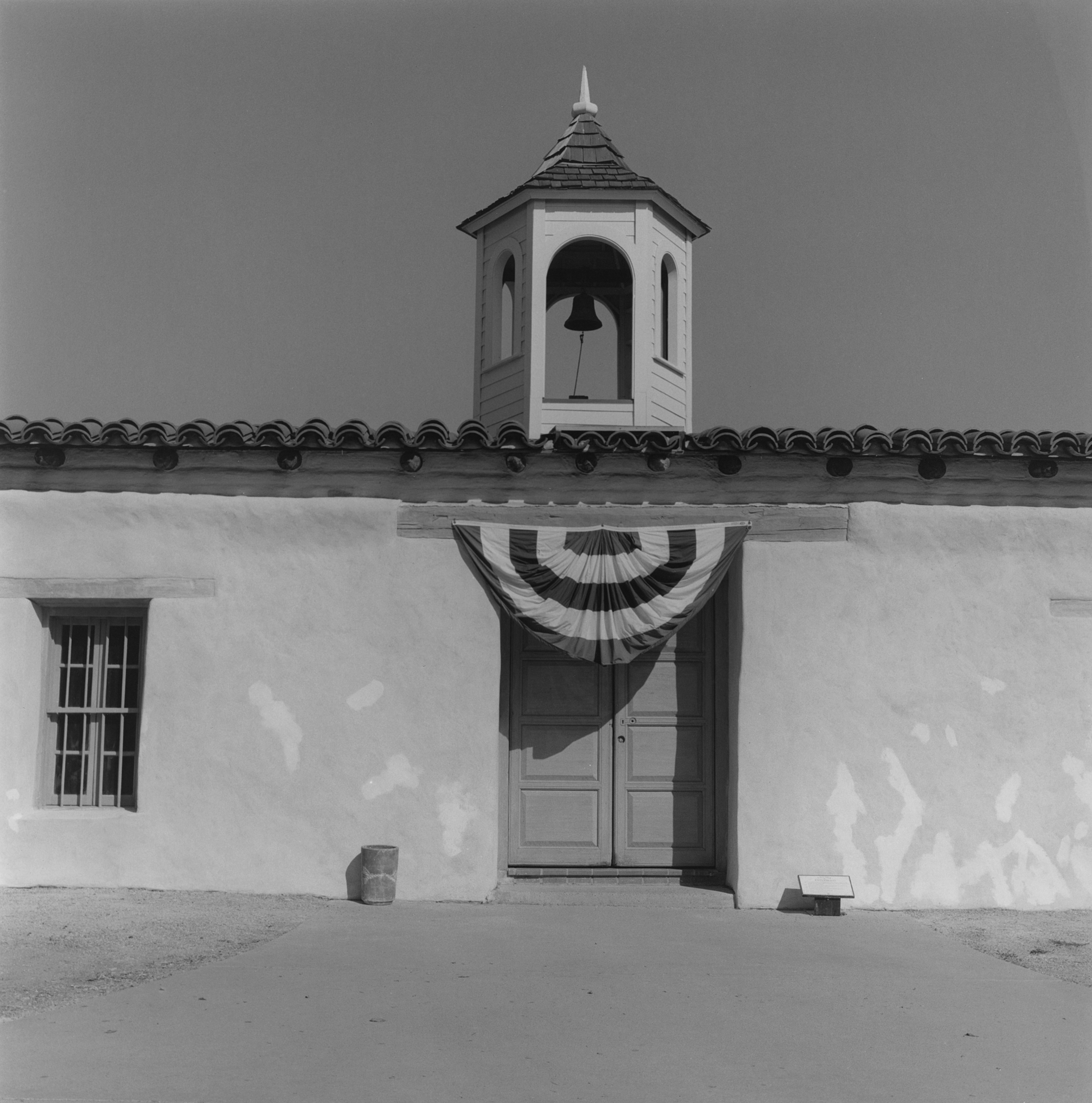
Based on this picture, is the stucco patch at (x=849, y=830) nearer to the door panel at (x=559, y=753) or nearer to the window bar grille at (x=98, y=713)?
the door panel at (x=559, y=753)

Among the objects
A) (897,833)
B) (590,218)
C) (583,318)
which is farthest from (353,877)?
(590,218)

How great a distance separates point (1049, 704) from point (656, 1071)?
18.4 feet

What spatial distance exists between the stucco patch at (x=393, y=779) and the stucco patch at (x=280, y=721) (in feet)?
1.86

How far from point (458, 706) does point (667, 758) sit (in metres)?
1.74

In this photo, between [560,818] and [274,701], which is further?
[560,818]

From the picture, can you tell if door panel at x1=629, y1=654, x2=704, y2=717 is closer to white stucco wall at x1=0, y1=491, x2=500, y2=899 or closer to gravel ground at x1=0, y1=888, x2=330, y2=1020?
white stucco wall at x1=0, y1=491, x2=500, y2=899

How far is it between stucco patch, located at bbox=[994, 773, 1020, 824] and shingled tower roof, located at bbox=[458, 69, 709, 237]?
6.12 m

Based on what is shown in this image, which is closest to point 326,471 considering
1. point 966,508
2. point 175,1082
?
point 966,508

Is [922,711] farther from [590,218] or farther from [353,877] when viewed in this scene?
[590,218]

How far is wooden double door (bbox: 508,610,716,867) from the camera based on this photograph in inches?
398

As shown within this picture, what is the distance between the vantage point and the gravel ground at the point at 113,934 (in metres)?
6.73

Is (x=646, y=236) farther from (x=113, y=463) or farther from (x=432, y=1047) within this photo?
(x=432, y=1047)

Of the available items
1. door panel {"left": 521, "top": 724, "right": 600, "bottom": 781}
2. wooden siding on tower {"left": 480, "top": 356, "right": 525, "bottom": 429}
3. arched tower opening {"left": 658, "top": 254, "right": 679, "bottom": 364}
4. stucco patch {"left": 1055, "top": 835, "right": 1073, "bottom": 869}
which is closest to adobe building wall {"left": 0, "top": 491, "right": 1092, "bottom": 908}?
stucco patch {"left": 1055, "top": 835, "right": 1073, "bottom": 869}

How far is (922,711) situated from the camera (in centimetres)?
974
